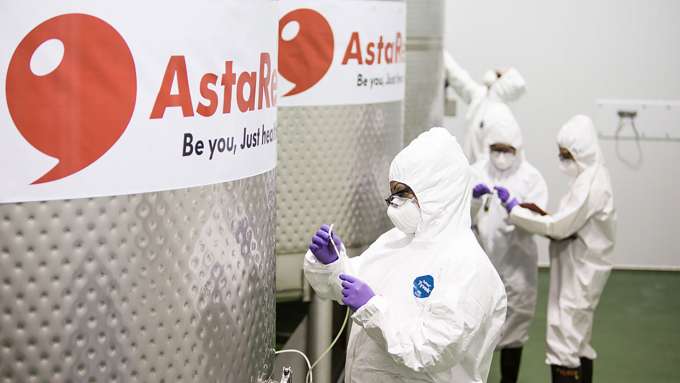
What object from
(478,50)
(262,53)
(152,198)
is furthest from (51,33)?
(478,50)

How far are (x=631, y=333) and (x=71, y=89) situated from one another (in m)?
4.18

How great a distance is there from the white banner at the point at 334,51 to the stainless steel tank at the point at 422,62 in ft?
2.24

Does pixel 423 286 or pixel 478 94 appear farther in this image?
pixel 478 94

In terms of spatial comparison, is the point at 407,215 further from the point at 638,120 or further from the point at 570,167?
the point at 638,120

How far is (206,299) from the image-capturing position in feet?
5.54

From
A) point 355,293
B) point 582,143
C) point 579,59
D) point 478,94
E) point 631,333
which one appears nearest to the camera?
point 355,293

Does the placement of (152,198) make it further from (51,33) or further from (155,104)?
(51,33)

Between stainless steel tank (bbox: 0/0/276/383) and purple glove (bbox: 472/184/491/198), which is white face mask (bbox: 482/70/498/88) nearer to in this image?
purple glove (bbox: 472/184/491/198)

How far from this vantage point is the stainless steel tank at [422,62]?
12.1 ft

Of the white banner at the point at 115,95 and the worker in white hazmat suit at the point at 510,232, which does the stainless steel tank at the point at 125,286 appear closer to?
the white banner at the point at 115,95

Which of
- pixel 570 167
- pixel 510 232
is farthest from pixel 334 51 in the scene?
pixel 510 232

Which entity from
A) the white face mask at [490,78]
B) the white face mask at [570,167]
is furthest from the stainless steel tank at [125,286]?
the white face mask at [490,78]

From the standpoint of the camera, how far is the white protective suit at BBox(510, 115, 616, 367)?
139 inches

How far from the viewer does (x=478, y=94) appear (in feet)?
17.0
